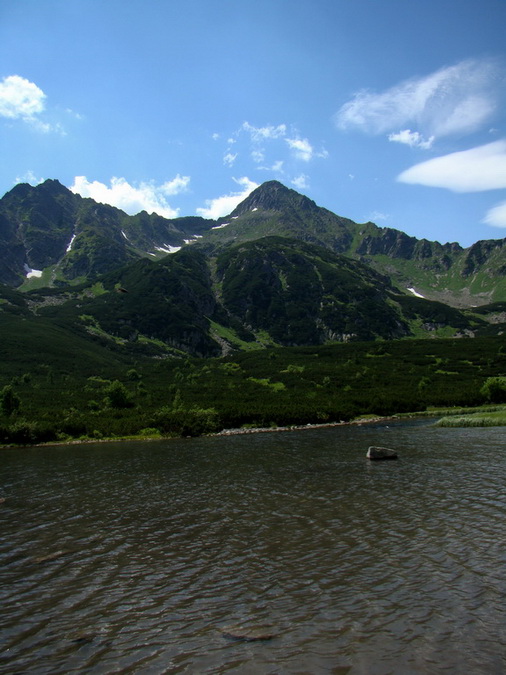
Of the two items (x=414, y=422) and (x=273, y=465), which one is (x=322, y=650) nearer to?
(x=273, y=465)

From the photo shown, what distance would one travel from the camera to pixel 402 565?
1371 cm

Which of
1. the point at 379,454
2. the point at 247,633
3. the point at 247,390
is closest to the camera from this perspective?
the point at 247,633

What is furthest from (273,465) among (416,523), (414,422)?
(414,422)

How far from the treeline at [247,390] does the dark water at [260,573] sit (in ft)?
110

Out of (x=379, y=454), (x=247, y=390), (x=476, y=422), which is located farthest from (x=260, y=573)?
(x=247, y=390)

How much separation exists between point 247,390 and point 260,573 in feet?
248

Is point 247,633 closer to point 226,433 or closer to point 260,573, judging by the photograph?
point 260,573

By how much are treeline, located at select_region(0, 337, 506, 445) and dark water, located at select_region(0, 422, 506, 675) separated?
3352cm

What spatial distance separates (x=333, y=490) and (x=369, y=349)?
121 metres

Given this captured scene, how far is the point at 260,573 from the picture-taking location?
13.8 m

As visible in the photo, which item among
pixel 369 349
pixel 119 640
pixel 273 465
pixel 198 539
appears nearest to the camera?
pixel 119 640

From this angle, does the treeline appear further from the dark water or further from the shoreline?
the dark water

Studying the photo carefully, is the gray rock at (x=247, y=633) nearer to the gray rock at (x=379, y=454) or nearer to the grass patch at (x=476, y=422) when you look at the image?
the gray rock at (x=379, y=454)

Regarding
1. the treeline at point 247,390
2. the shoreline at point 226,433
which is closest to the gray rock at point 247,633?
the shoreline at point 226,433
